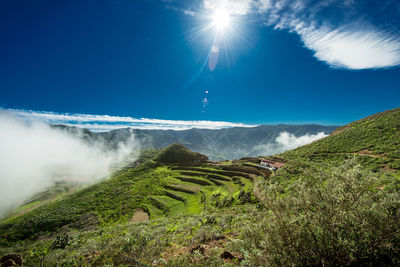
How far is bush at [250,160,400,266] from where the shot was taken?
5160 millimetres

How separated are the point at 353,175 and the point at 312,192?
5.29ft

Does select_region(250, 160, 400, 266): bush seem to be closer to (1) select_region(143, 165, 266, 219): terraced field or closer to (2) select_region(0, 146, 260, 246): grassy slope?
(1) select_region(143, 165, 266, 219): terraced field

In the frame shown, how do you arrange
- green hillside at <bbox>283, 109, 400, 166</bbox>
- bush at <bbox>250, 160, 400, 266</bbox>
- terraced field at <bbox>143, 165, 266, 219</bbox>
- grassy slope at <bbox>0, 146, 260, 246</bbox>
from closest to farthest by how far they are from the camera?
1. bush at <bbox>250, 160, 400, 266</bbox>
2. green hillside at <bbox>283, 109, 400, 166</bbox>
3. terraced field at <bbox>143, 165, 266, 219</bbox>
4. grassy slope at <bbox>0, 146, 260, 246</bbox>

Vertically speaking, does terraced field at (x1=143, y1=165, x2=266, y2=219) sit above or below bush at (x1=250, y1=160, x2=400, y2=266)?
below

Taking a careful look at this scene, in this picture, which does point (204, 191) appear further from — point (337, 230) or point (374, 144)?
point (374, 144)

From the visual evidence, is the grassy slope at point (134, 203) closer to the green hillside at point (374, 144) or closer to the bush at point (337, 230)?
the bush at point (337, 230)

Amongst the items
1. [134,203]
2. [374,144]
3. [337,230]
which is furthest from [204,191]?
[374,144]

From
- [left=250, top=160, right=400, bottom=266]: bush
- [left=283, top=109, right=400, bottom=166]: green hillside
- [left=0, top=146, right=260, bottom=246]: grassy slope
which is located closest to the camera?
[left=250, top=160, right=400, bottom=266]: bush

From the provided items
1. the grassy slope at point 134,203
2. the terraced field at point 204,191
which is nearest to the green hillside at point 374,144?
the terraced field at point 204,191

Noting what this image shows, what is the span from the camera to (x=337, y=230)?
5.38 meters

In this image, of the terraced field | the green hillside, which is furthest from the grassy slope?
the green hillside

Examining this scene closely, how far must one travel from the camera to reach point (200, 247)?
11.4 m

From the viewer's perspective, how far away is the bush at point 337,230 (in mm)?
5160

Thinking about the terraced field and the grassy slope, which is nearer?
the terraced field
